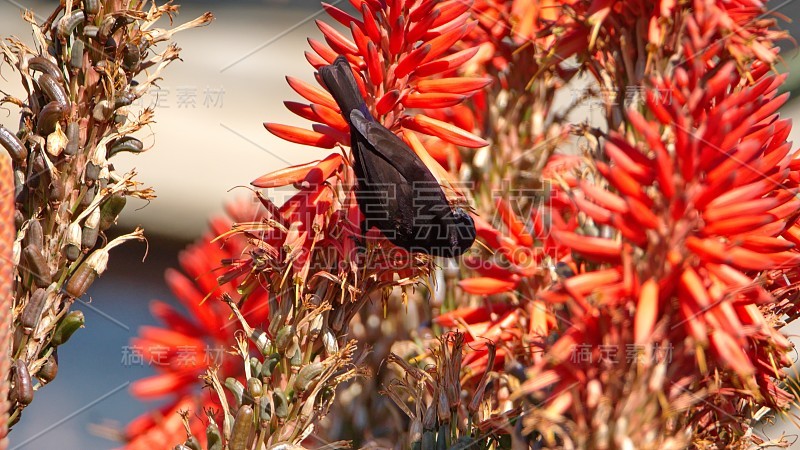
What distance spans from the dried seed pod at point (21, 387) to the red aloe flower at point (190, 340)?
0.12 m

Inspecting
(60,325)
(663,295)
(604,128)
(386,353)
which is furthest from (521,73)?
(60,325)

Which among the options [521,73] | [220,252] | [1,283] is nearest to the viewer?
[1,283]

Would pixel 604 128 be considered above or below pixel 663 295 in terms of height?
above

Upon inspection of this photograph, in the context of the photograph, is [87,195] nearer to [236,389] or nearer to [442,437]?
[236,389]

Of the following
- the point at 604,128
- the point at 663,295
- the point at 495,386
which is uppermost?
the point at 604,128

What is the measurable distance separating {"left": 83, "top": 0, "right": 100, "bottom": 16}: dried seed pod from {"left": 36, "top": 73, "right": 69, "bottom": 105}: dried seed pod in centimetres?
6

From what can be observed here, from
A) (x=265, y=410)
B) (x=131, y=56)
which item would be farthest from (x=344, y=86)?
(x=265, y=410)

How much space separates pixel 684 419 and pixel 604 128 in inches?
11.8

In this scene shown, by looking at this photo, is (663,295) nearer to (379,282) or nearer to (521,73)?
(379,282)

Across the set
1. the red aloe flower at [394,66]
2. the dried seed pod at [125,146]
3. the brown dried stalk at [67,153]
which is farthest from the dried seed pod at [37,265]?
the red aloe flower at [394,66]

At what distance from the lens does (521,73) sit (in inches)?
42.6

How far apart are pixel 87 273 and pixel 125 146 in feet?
0.35

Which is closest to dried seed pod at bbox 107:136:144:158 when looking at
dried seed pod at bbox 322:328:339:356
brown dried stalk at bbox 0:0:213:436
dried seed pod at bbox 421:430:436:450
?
brown dried stalk at bbox 0:0:213:436

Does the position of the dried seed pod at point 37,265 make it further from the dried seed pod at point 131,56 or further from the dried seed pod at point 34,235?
the dried seed pod at point 131,56
